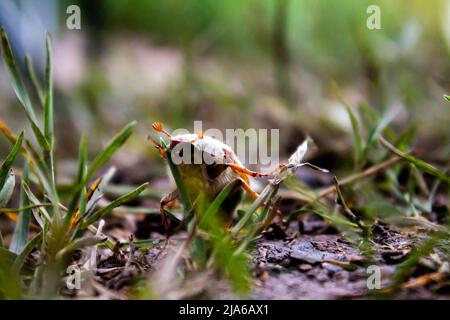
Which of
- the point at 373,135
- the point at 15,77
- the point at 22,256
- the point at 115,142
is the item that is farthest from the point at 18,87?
the point at 373,135

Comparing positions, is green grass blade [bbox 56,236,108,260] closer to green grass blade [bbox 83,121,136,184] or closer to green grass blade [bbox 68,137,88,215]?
green grass blade [bbox 68,137,88,215]

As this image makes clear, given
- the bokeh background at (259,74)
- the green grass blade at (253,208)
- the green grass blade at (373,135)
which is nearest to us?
the green grass blade at (253,208)

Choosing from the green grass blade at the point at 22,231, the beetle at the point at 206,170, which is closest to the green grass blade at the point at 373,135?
the beetle at the point at 206,170

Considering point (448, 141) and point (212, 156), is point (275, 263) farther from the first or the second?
point (448, 141)

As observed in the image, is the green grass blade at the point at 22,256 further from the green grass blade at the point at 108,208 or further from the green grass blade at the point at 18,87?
the green grass blade at the point at 18,87

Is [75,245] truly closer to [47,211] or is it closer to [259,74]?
→ [47,211]

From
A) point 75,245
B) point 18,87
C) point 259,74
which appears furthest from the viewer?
point 259,74
